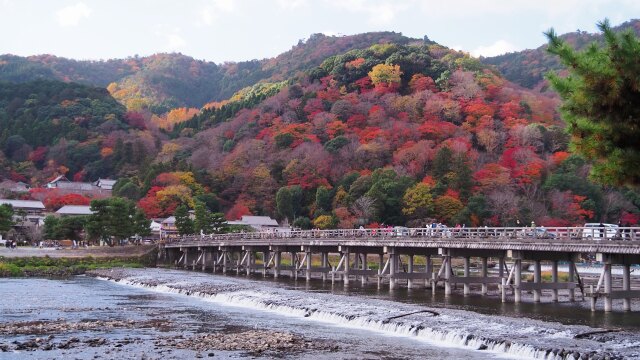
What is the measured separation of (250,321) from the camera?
86.8 feet

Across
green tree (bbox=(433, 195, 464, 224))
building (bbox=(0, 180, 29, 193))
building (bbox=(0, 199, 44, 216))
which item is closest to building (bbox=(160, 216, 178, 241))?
building (bbox=(0, 199, 44, 216))

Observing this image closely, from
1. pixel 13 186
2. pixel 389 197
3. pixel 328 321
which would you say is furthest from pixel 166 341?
pixel 13 186

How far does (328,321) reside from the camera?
26750mm

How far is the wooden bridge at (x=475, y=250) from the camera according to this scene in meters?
27.6

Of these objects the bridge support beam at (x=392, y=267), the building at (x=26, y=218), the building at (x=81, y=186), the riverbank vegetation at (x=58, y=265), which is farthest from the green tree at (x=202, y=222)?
the building at (x=81, y=186)

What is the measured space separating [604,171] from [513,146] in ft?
215

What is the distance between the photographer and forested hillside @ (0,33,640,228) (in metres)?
66.8

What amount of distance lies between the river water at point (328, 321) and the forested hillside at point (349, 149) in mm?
30105

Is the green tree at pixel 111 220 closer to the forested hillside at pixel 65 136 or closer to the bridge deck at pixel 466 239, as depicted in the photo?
the bridge deck at pixel 466 239

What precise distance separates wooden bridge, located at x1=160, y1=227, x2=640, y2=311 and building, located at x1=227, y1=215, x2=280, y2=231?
1535 cm

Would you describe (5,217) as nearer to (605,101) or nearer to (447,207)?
(447,207)

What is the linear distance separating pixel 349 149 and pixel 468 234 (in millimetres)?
47316

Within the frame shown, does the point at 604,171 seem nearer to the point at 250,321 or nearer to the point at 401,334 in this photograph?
the point at 401,334

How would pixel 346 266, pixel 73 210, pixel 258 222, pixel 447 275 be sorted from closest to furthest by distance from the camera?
pixel 447 275 < pixel 346 266 < pixel 258 222 < pixel 73 210
